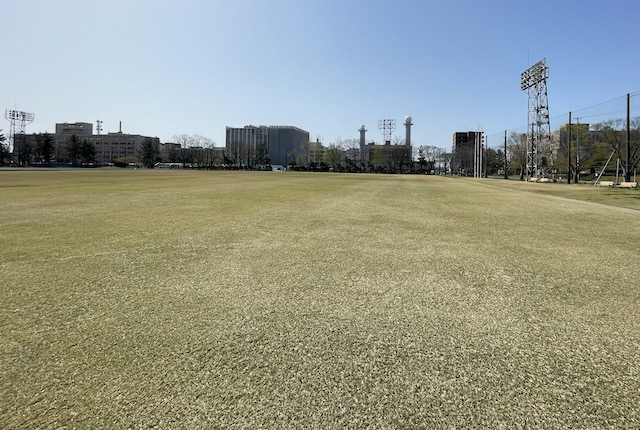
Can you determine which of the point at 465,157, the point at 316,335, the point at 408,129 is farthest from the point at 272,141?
the point at 316,335

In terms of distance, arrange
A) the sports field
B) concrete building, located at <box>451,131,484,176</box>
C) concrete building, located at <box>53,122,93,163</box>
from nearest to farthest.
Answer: the sports field < concrete building, located at <box>451,131,484,176</box> < concrete building, located at <box>53,122,93,163</box>

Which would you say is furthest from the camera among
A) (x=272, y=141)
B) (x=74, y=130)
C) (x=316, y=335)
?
(x=74, y=130)

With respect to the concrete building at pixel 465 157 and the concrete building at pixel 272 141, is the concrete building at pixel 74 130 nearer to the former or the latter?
the concrete building at pixel 272 141

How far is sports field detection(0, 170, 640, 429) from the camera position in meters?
2.21

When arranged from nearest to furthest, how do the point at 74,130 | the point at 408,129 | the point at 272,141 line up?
the point at 408,129 < the point at 272,141 < the point at 74,130

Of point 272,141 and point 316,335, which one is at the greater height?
point 272,141

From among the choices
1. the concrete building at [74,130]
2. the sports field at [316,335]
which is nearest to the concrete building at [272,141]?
the concrete building at [74,130]

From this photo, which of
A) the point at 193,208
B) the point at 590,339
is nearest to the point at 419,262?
the point at 590,339

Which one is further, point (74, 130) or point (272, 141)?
point (74, 130)

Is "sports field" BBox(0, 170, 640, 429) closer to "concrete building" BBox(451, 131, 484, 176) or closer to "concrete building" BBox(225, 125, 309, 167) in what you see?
"concrete building" BBox(451, 131, 484, 176)

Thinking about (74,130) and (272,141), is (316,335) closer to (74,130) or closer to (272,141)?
A: (272,141)

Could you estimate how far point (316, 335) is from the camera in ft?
10.4

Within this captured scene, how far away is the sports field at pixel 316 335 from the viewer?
221cm

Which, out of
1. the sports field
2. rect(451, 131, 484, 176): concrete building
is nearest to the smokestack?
rect(451, 131, 484, 176): concrete building
